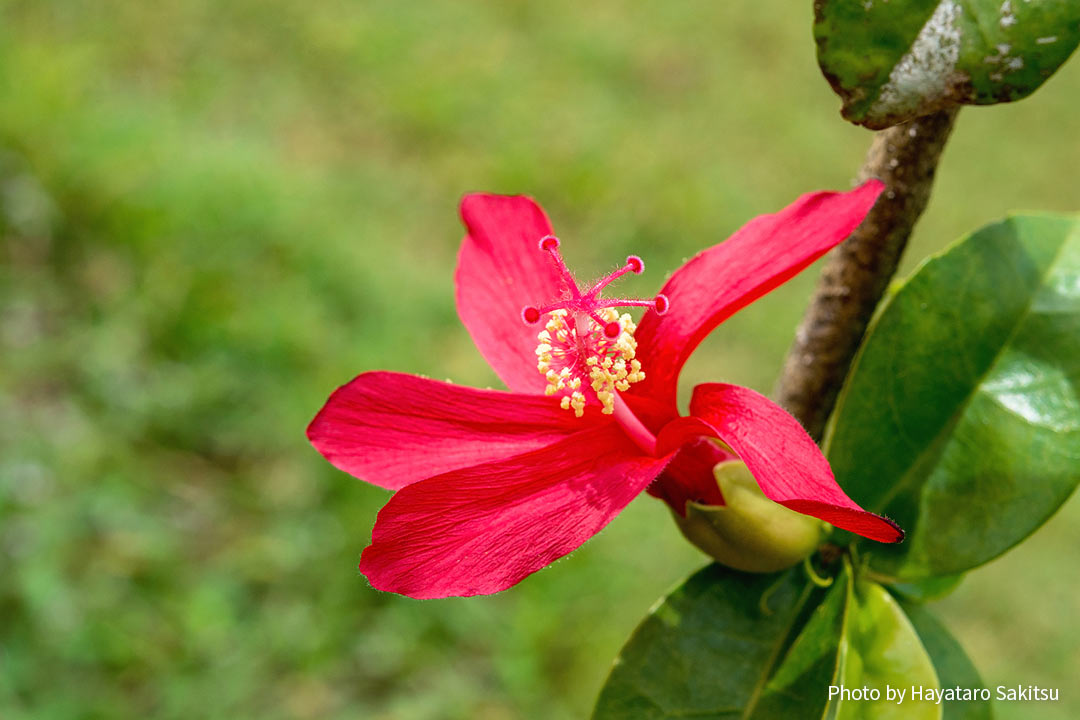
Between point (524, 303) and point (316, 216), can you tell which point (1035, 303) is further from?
point (316, 216)

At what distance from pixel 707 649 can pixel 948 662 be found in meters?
0.18

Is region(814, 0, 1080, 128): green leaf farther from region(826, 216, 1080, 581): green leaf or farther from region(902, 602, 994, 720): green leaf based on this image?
region(902, 602, 994, 720): green leaf

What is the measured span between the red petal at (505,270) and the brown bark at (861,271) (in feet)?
0.58

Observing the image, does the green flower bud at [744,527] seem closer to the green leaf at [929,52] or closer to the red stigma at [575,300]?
the red stigma at [575,300]

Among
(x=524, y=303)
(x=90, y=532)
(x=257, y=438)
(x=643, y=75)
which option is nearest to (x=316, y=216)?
(x=257, y=438)

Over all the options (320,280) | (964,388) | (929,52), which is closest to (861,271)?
(964,388)

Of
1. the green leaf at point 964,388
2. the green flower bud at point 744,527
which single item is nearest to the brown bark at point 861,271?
the green leaf at point 964,388

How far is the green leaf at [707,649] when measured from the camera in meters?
0.64

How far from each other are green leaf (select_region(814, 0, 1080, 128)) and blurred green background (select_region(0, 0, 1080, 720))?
5.35 ft

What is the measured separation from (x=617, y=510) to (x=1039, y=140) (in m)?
3.34

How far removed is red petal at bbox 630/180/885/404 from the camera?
0.56 m

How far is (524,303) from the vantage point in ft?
2.28

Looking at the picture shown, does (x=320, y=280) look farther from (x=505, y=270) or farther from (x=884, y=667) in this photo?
(x=884, y=667)

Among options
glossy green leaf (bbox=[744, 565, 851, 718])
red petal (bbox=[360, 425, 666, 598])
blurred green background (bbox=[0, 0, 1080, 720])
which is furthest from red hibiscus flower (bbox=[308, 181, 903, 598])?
blurred green background (bbox=[0, 0, 1080, 720])
